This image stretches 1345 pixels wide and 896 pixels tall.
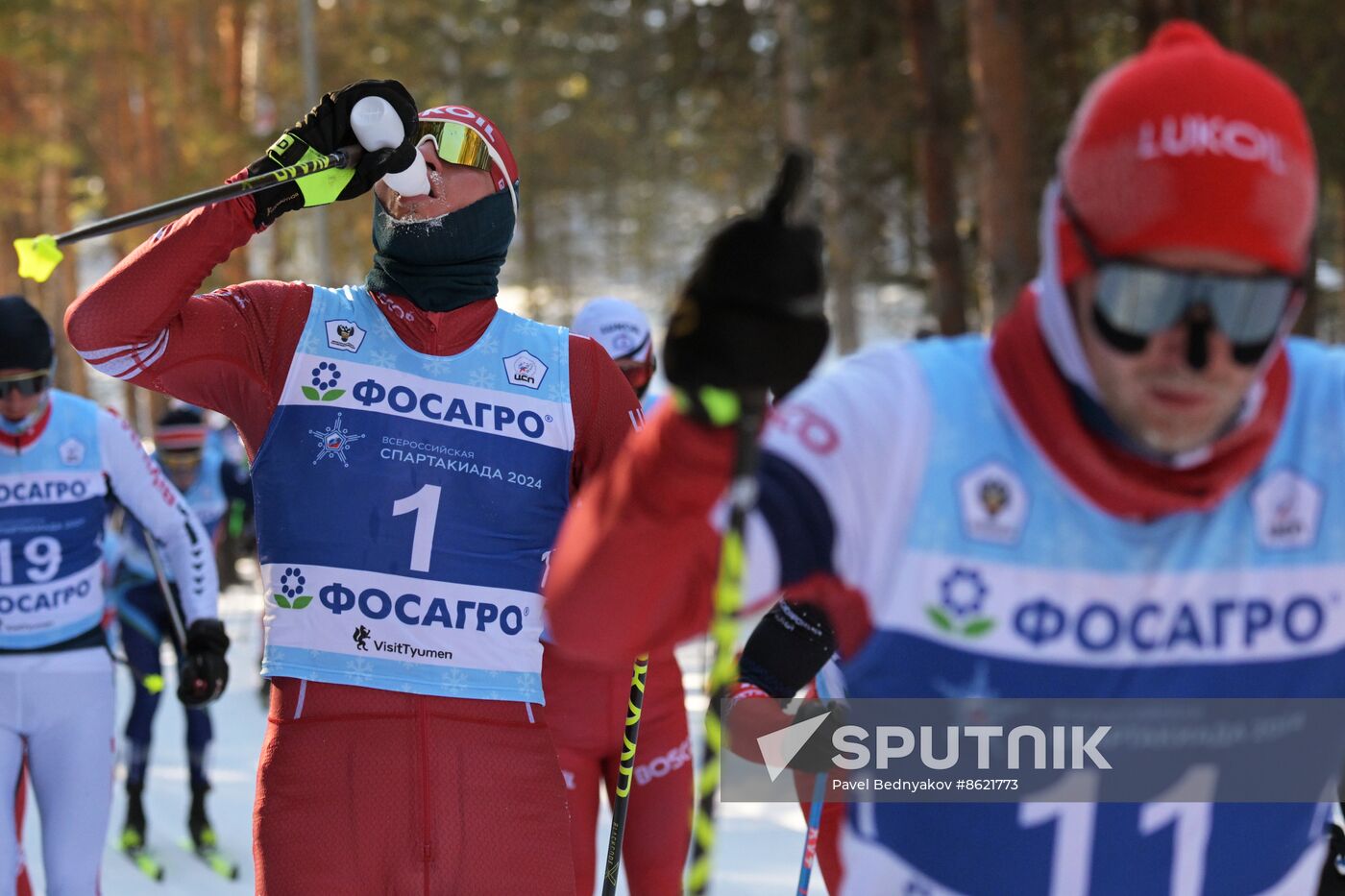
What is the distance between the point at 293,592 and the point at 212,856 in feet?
15.6

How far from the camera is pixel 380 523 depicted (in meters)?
3.14

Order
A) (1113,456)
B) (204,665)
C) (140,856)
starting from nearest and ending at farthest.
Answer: (1113,456) < (204,665) < (140,856)

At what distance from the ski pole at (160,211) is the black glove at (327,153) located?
0.01 meters

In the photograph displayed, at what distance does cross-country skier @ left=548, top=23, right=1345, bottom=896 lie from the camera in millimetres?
1739

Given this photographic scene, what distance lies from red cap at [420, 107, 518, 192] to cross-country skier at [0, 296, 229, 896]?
85.2 inches

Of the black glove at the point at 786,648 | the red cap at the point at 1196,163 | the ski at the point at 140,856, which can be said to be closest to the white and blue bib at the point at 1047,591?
the red cap at the point at 1196,163

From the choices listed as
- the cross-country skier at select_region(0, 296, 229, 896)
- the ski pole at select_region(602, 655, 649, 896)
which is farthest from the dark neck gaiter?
the cross-country skier at select_region(0, 296, 229, 896)

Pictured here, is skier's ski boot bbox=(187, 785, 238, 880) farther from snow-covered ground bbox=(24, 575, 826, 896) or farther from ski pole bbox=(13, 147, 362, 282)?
ski pole bbox=(13, 147, 362, 282)

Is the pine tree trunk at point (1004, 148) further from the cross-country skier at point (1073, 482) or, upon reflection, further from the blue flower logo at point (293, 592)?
the cross-country skier at point (1073, 482)

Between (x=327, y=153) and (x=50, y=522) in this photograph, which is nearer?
(x=327, y=153)

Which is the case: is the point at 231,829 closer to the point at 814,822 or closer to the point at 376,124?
the point at 814,822

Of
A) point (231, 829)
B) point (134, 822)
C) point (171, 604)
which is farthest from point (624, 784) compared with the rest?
point (231, 829)

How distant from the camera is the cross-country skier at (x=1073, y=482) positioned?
5.71 ft

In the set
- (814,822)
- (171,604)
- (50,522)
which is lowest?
(171,604)
